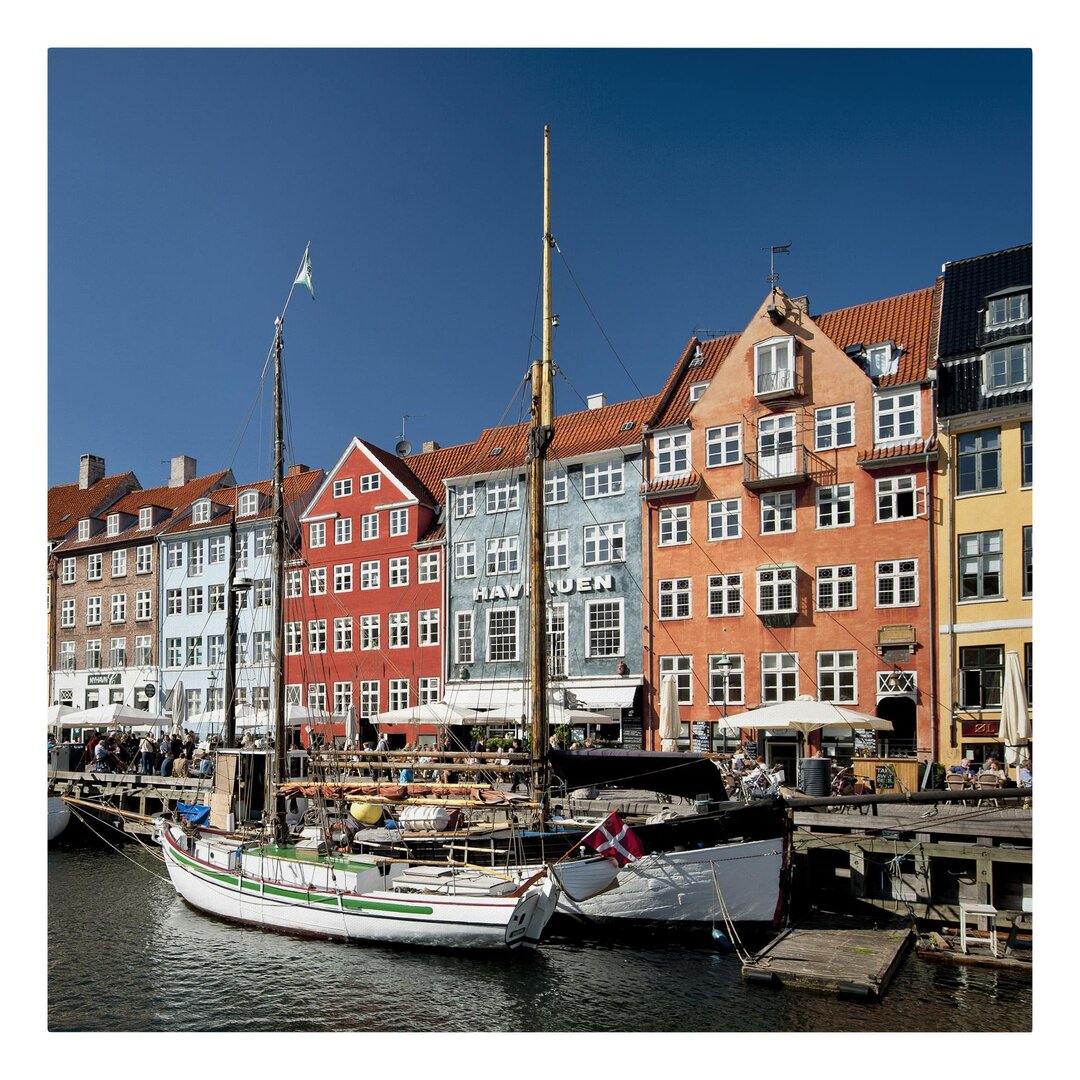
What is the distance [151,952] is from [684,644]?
15566mm

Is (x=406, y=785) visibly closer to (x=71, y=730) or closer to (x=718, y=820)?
(x=718, y=820)

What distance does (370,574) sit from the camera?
35.0m

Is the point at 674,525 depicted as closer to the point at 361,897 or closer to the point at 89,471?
the point at 361,897

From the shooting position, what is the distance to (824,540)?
25688 mm

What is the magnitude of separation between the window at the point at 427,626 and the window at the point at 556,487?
16.7 feet

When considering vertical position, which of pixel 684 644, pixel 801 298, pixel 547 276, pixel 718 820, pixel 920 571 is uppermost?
pixel 801 298

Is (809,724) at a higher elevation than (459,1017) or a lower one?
higher

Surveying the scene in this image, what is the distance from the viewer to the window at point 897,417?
81.7ft

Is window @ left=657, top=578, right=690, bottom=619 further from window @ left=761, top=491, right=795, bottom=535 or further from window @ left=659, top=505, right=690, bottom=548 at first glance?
window @ left=761, top=491, right=795, bottom=535

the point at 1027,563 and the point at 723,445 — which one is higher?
the point at 723,445

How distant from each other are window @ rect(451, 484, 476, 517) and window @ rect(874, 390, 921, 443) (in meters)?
12.0

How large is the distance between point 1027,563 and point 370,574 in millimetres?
19762

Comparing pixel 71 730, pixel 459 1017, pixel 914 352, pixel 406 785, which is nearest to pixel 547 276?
pixel 406 785

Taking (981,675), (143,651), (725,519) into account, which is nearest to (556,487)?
(725,519)
